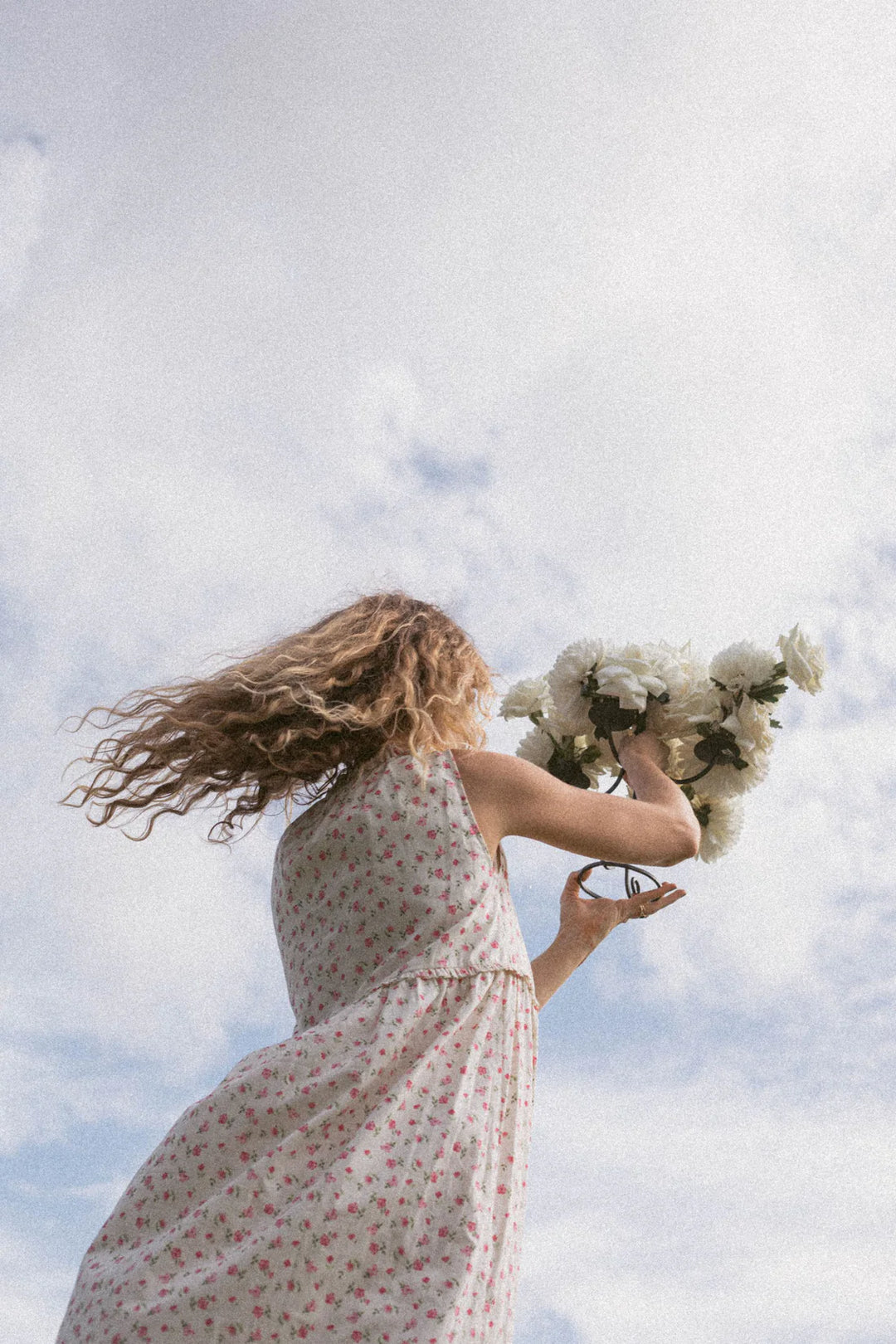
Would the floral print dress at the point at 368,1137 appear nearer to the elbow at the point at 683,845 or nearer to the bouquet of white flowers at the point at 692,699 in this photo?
the elbow at the point at 683,845

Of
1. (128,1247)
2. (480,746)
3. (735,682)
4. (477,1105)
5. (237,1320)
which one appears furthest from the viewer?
(735,682)

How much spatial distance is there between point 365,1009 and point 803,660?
1545 mm

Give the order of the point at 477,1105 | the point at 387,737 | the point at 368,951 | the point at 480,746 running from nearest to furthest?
the point at 477,1105 → the point at 368,951 → the point at 387,737 → the point at 480,746

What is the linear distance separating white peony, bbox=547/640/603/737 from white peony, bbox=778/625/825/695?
0.51 meters

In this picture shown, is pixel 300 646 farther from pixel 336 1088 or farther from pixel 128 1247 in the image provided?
pixel 128 1247

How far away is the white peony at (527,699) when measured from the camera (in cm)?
374

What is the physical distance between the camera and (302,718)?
307 cm

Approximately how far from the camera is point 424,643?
3273mm

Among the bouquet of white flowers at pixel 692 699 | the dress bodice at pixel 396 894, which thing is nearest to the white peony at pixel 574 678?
the bouquet of white flowers at pixel 692 699

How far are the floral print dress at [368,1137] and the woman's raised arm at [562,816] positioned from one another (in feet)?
0.21

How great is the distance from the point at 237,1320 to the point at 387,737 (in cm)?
130

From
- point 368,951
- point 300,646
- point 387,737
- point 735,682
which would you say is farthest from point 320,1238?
point 735,682

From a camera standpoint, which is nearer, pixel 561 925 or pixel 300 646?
pixel 300 646

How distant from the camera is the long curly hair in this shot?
3059mm
